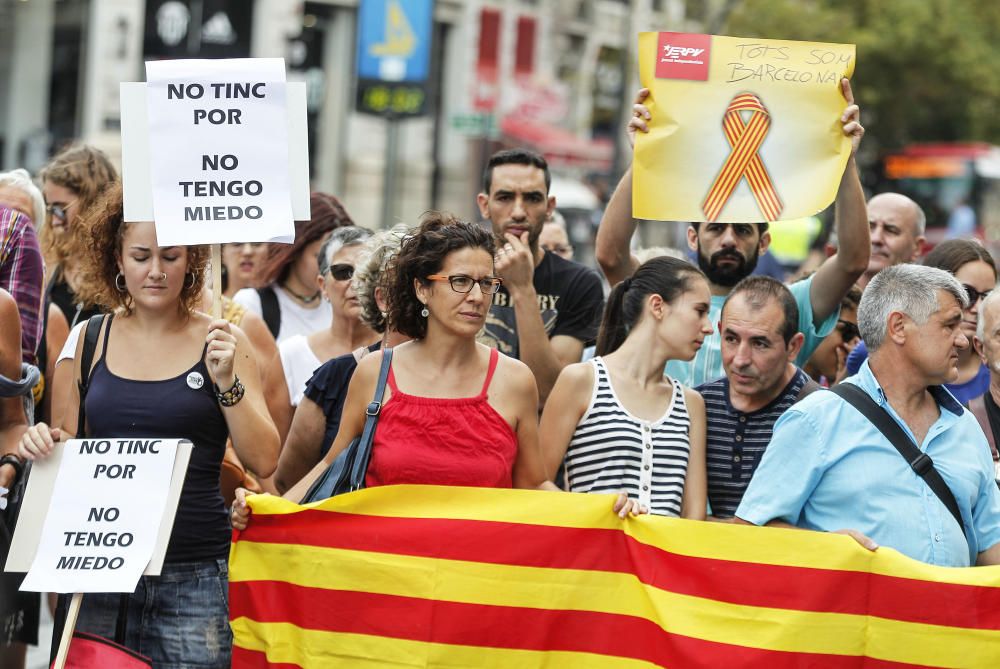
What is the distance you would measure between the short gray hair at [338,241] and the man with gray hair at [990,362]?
93.8 inches

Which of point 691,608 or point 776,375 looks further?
point 776,375

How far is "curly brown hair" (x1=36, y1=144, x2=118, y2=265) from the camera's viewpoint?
6.51 m

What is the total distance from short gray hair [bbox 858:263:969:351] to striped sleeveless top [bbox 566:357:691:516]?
0.69 metres

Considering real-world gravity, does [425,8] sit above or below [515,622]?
above

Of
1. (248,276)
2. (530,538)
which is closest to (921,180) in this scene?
(248,276)

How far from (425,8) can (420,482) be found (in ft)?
45.3

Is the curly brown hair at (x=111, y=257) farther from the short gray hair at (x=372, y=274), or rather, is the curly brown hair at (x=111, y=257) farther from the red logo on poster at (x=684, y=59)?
the red logo on poster at (x=684, y=59)

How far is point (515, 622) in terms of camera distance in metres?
4.63

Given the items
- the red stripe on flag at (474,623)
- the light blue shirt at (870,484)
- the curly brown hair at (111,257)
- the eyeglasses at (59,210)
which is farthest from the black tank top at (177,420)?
the eyeglasses at (59,210)

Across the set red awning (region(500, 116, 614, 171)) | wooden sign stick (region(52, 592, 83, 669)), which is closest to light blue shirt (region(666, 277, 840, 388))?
wooden sign stick (region(52, 592, 83, 669))

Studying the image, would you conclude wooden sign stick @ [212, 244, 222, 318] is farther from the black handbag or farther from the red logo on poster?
the red logo on poster

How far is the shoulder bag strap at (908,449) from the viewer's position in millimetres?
4426

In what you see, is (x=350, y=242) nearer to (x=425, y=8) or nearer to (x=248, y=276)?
(x=248, y=276)

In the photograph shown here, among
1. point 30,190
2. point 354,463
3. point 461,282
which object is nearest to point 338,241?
point 30,190
